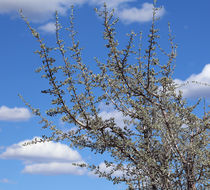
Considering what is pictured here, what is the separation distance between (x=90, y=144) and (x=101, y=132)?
702mm

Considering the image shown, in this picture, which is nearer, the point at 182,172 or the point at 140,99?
the point at 182,172

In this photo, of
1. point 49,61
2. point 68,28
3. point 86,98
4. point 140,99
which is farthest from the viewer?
point 140,99

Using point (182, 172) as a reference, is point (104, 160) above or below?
above

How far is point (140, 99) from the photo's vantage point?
37.2 feet

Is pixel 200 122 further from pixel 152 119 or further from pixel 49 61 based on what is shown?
pixel 49 61

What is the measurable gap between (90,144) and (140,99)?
2.62m

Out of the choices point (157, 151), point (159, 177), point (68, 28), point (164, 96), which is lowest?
point (159, 177)

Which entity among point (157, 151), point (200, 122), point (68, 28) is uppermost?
point (68, 28)

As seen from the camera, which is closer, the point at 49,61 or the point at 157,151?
the point at 49,61

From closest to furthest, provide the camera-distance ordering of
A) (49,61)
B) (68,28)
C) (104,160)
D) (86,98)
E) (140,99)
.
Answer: (49,61), (86,98), (68,28), (104,160), (140,99)

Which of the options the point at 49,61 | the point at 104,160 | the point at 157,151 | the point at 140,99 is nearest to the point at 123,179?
the point at 104,160

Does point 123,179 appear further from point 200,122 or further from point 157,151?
point 200,122

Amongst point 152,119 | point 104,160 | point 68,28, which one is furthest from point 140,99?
point 68,28

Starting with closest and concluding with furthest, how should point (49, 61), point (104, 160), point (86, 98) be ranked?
point (49, 61)
point (86, 98)
point (104, 160)
